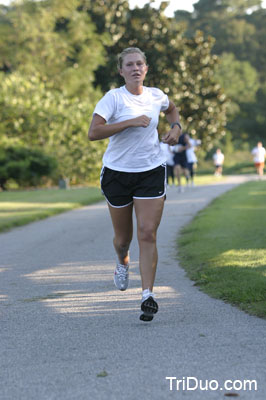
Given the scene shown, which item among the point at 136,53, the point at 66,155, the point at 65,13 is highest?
the point at 65,13

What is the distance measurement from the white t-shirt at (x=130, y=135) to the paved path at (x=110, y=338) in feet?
3.85

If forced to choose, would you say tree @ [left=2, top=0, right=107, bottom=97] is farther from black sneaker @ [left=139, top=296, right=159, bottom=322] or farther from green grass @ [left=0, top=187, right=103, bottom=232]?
black sneaker @ [left=139, top=296, right=159, bottom=322]

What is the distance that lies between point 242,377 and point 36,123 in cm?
2771

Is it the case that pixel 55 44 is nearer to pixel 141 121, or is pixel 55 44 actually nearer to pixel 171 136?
pixel 171 136

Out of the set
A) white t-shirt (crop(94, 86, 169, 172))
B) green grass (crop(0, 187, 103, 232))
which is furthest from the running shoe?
green grass (crop(0, 187, 103, 232))

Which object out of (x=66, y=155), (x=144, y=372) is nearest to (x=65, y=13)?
(x=66, y=155)

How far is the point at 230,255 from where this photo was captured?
8.91 m

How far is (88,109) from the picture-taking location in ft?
109

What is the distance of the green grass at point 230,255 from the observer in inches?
261

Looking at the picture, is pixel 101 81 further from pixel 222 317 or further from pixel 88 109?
pixel 222 317

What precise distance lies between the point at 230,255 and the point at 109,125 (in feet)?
11.4

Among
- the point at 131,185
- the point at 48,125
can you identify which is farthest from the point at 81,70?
the point at 131,185

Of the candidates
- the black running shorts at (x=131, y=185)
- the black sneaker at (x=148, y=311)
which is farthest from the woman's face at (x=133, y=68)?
the black sneaker at (x=148, y=311)

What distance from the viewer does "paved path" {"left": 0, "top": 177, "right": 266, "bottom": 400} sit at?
4027 millimetres
